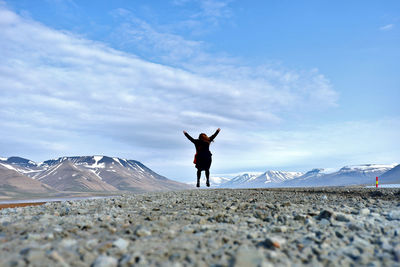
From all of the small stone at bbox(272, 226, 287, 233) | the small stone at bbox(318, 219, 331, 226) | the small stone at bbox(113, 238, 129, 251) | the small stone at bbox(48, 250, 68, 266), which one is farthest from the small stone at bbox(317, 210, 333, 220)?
the small stone at bbox(48, 250, 68, 266)

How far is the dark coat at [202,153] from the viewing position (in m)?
19.3

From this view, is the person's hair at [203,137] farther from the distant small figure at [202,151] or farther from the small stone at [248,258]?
the small stone at [248,258]

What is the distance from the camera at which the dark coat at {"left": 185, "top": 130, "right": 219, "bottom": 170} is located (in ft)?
63.3

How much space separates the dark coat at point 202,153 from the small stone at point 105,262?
14740mm

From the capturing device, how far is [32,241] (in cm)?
579

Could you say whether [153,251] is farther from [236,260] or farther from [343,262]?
[343,262]

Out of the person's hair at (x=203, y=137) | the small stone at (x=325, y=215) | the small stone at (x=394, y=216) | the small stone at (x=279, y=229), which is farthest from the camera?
the person's hair at (x=203, y=137)

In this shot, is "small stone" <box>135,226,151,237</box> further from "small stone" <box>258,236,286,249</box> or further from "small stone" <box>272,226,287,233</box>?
"small stone" <box>272,226,287,233</box>

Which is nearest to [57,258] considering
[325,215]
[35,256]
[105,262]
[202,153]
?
[35,256]

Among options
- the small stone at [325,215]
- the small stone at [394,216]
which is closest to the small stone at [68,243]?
the small stone at [325,215]

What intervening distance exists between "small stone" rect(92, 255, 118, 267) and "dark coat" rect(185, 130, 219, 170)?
14.7m

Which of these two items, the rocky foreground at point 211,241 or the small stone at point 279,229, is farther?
the small stone at point 279,229

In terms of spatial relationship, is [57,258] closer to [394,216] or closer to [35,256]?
[35,256]

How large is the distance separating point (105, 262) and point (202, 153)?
49.2 feet
